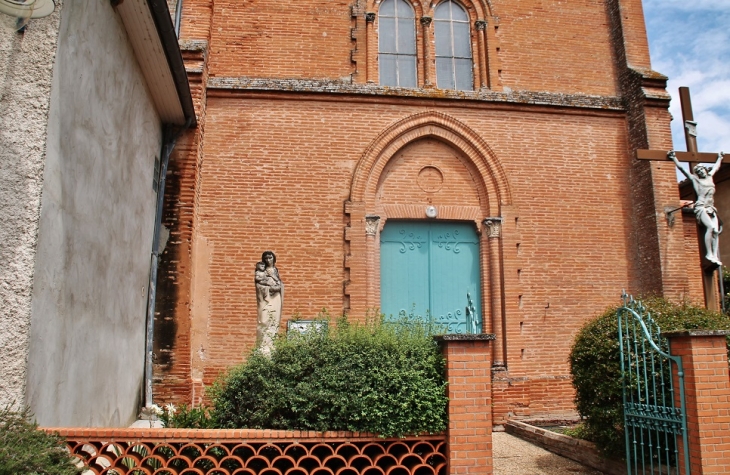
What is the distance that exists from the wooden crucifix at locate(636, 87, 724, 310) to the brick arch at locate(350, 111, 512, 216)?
8.59 ft

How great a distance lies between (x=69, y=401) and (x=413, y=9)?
34.4 feet

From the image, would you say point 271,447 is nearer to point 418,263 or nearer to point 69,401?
point 69,401

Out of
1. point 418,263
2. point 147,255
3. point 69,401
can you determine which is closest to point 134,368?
point 147,255

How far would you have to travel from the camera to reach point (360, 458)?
5250mm

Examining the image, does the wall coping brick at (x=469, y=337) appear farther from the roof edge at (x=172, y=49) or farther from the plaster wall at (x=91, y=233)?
the roof edge at (x=172, y=49)

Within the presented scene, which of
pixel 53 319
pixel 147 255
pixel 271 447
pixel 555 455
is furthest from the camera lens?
pixel 147 255

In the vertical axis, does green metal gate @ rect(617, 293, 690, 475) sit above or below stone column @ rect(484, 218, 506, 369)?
below

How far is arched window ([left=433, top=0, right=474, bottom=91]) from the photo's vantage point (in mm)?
12461

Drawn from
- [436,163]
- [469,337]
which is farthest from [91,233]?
[436,163]

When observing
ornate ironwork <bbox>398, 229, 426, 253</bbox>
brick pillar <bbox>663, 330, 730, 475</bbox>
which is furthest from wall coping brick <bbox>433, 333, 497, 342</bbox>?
ornate ironwork <bbox>398, 229, 426, 253</bbox>

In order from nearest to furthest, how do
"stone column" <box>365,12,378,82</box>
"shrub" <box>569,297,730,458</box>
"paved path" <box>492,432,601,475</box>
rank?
1. "shrub" <box>569,297,730,458</box>
2. "paved path" <box>492,432,601,475</box>
3. "stone column" <box>365,12,378,82</box>

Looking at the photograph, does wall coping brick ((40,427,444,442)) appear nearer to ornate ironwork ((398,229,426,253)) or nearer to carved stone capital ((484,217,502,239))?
ornate ironwork ((398,229,426,253))

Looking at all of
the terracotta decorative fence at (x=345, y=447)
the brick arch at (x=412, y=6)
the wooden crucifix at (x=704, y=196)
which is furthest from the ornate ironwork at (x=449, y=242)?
the terracotta decorative fence at (x=345, y=447)

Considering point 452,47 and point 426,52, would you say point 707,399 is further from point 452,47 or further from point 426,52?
point 452,47
